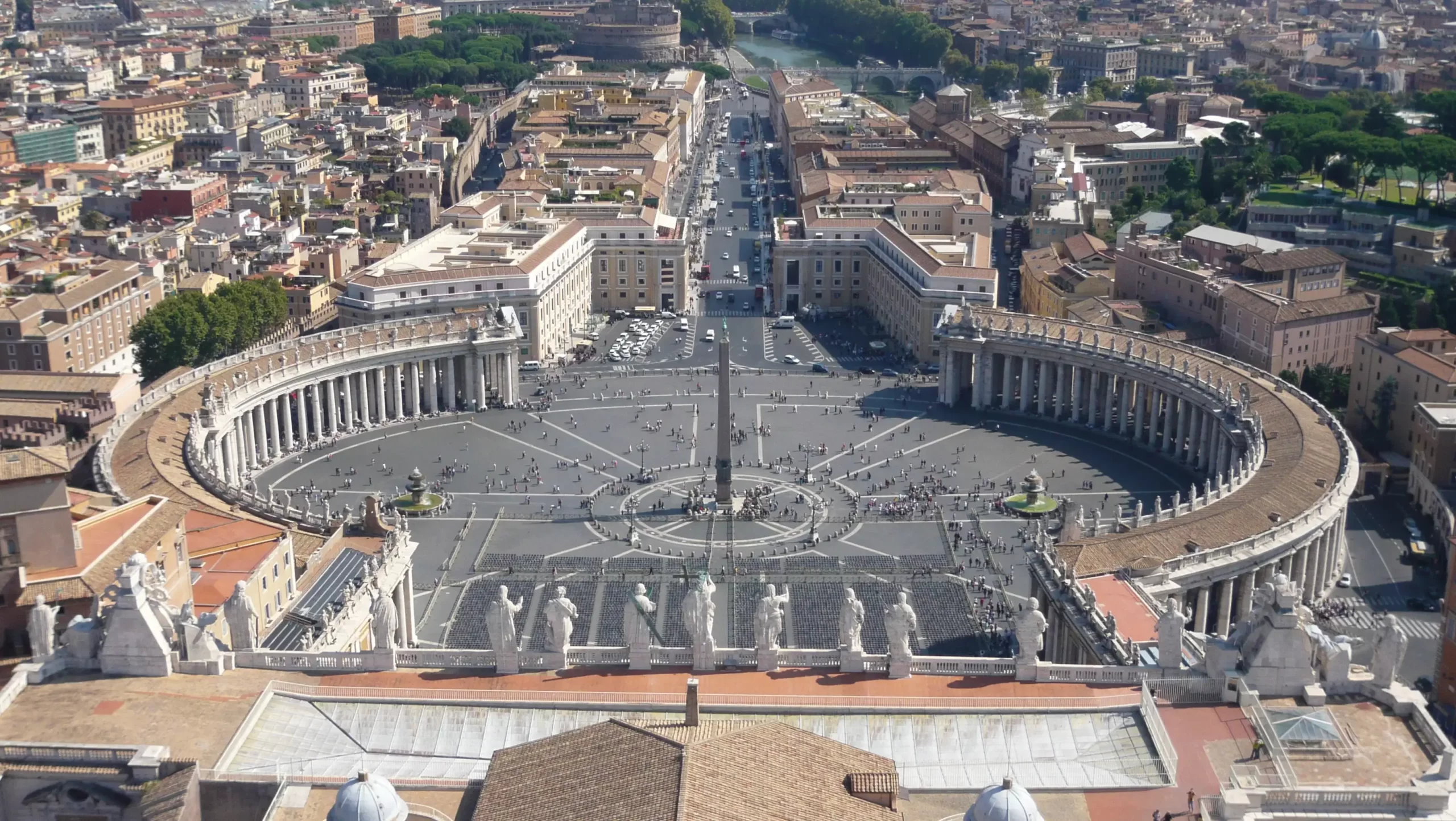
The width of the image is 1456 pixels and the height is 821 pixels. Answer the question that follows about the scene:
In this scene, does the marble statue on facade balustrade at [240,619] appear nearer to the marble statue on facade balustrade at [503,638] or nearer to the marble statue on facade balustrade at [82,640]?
the marble statue on facade balustrade at [82,640]

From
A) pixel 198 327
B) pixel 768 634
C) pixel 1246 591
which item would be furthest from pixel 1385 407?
pixel 198 327

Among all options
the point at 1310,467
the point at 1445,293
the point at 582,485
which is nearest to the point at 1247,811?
the point at 1310,467

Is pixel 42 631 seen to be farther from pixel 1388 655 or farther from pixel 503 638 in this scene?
pixel 1388 655

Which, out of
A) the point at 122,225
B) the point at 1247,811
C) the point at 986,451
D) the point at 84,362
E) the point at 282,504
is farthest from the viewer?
the point at 122,225

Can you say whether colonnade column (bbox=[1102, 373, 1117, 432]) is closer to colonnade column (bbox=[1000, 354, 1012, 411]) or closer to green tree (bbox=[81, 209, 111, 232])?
colonnade column (bbox=[1000, 354, 1012, 411])

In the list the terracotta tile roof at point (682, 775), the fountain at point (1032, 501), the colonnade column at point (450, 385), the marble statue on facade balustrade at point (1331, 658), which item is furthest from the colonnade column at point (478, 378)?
the marble statue on facade balustrade at point (1331, 658)

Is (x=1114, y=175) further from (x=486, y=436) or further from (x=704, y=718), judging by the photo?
(x=704, y=718)
